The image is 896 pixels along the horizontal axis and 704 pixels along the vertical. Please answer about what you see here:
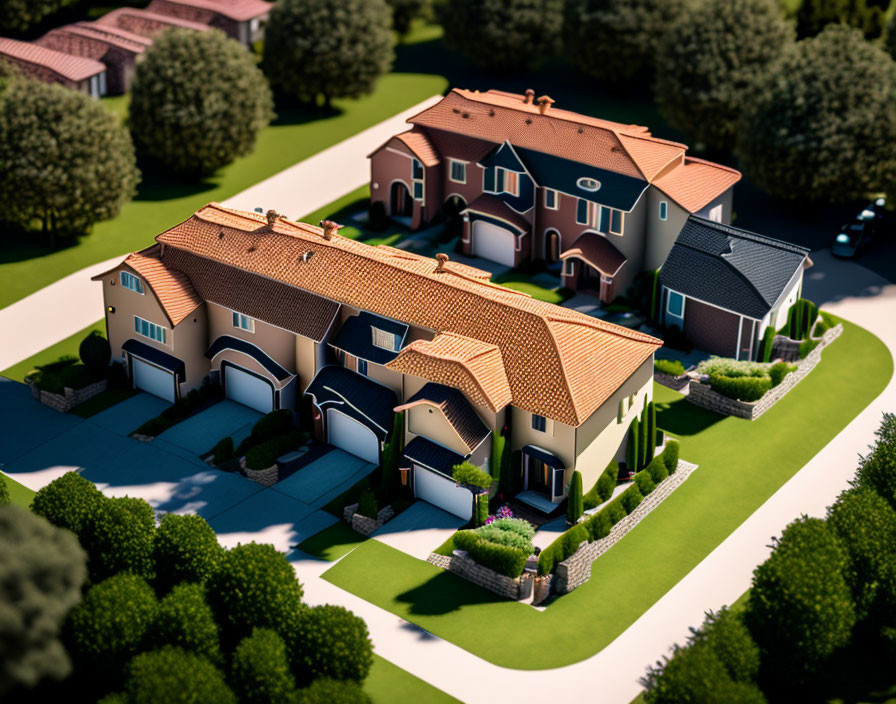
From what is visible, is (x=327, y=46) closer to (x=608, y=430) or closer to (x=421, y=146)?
(x=421, y=146)

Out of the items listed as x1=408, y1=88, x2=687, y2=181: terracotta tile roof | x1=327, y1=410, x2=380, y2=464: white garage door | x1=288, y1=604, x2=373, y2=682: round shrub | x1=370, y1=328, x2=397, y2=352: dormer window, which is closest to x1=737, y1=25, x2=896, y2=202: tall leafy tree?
x1=408, y1=88, x2=687, y2=181: terracotta tile roof

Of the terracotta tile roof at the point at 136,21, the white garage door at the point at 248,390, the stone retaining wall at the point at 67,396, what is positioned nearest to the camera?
the white garage door at the point at 248,390

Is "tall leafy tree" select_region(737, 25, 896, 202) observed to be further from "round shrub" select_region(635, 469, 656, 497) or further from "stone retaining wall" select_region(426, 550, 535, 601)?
"stone retaining wall" select_region(426, 550, 535, 601)

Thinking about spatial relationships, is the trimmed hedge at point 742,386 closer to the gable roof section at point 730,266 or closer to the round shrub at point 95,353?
the gable roof section at point 730,266

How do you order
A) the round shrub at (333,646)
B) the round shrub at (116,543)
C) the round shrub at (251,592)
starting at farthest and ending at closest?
1. the round shrub at (116,543)
2. the round shrub at (251,592)
3. the round shrub at (333,646)

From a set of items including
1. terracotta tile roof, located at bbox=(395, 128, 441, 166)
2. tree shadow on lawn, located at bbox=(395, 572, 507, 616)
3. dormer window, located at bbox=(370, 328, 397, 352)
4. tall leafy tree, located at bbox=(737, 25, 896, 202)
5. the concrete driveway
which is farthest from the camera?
terracotta tile roof, located at bbox=(395, 128, 441, 166)

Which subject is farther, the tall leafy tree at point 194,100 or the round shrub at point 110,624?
the tall leafy tree at point 194,100

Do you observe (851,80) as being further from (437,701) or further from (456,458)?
(437,701)

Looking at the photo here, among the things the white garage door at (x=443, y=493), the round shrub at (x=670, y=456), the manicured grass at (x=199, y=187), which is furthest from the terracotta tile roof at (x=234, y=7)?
the round shrub at (x=670, y=456)

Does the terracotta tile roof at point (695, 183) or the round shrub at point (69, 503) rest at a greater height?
the terracotta tile roof at point (695, 183)
